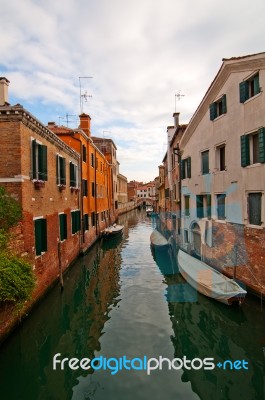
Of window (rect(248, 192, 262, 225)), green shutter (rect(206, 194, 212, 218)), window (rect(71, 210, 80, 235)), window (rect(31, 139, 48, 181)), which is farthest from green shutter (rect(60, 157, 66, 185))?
window (rect(248, 192, 262, 225))

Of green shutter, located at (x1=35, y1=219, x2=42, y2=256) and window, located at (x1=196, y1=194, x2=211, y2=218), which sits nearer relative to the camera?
green shutter, located at (x1=35, y1=219, x2=42, y2=256)

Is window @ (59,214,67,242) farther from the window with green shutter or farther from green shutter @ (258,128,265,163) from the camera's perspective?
green shutter @ (258,128,265,163)

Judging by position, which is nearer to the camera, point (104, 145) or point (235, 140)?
point (235, 140)

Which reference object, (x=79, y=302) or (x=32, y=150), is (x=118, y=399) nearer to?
(x=79, y=302)

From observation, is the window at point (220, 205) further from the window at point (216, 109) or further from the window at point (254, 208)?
the window at point (216, 109)

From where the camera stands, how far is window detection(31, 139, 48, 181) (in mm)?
9312

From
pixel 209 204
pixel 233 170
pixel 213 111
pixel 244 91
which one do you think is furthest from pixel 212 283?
pixel 213 111

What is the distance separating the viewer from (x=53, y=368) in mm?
6180

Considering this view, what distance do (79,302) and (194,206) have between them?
8120 millimetres

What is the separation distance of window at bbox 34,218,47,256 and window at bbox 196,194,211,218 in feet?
25.0

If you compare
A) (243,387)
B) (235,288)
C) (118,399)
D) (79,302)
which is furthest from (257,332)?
(79,302)

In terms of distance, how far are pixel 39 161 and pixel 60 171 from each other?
3173 mm

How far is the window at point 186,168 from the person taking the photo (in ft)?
51.6

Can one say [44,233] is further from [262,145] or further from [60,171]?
[262,145]
